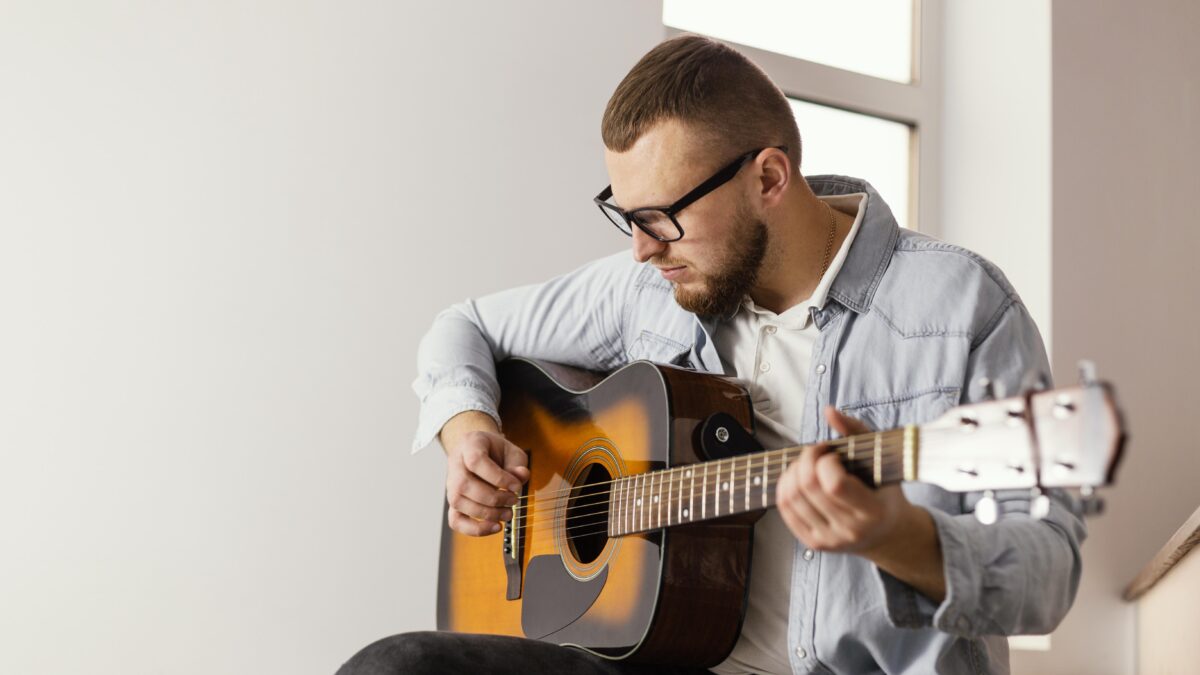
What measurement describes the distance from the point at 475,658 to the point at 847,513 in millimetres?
561

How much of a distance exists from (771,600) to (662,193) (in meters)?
0.53

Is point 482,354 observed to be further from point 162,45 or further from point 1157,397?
point 1157,397

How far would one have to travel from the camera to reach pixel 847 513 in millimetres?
941

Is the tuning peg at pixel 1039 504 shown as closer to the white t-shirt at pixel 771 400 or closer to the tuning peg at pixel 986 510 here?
the tuning peg at pixel 986 510

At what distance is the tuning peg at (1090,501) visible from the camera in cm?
81

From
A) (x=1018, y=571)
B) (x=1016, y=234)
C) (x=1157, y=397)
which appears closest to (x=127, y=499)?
(x=1018, y=571)

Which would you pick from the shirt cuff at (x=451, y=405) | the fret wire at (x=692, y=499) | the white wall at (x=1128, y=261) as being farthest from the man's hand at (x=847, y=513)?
the white wall at (x=1128, y=261)

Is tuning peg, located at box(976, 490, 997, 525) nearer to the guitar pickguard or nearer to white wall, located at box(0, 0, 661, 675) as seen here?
the guitar pickguard

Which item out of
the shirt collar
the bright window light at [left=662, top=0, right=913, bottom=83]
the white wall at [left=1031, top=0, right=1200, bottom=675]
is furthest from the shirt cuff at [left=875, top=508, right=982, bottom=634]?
the bright window light at [left=662, top=0, right=913, bottom=83]

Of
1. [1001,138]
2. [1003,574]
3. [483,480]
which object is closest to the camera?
[1003,574]

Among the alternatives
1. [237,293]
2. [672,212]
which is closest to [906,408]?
[672,212]

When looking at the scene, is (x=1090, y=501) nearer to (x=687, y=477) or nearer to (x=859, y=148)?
(x=687, y=477)

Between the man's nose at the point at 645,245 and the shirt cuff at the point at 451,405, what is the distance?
373mm

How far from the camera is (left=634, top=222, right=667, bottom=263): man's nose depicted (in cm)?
150
